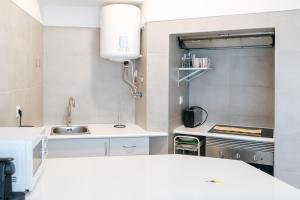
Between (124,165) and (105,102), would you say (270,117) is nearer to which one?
(105,102)

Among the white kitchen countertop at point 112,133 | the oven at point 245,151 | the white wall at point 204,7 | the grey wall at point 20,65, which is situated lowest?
the oven at point 245,151

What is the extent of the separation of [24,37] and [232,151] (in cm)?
225

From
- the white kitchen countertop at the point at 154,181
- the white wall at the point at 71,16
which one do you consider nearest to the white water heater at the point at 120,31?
the white wall at the point at 71,16

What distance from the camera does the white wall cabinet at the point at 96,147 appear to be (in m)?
3.14

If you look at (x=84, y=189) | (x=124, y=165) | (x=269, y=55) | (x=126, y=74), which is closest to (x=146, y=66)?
(x=126, y=74)

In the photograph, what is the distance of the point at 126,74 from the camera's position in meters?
3.81

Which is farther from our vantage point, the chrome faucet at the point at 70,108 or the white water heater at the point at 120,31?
the chrome faucet at the point at 70,108

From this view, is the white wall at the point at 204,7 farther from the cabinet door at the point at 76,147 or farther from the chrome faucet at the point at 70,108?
the cabinet door at the point at 76,147

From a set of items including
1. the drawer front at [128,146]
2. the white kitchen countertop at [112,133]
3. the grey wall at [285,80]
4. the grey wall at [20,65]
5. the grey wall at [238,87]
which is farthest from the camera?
the grey wall at [238,87]

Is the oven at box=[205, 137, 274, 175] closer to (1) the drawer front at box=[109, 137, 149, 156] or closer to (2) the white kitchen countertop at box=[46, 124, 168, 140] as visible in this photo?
(2) the white kitchen countertop at box=[46, 124, 168, 140]

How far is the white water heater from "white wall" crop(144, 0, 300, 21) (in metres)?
0.18

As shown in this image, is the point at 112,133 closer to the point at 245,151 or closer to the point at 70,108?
the point at 70,108

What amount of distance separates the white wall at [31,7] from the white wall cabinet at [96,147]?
4.18ft

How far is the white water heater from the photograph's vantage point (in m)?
3.29
